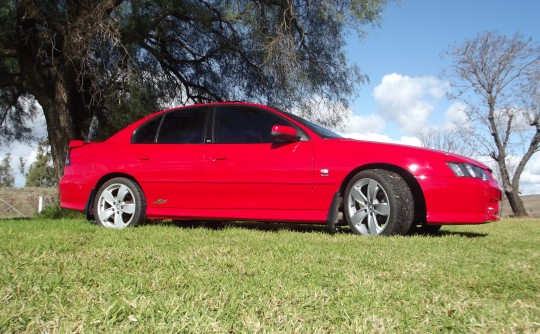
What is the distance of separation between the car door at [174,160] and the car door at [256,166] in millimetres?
158

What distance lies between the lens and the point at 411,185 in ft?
16.3

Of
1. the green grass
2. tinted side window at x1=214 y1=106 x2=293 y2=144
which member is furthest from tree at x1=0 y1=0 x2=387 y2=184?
the green grass

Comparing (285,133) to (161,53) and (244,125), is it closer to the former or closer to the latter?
(244,125)

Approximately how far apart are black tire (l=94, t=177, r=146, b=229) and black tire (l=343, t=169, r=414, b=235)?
2.52 m

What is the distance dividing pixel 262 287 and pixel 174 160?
3496mm

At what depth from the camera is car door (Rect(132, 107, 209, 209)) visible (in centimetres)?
550

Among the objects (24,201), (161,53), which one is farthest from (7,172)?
(161,53)

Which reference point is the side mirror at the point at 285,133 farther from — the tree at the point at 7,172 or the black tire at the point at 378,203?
the tree at the point at 7,172

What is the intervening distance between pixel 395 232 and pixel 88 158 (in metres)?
3.93

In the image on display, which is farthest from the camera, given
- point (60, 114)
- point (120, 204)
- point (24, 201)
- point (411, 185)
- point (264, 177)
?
point (24, 201)

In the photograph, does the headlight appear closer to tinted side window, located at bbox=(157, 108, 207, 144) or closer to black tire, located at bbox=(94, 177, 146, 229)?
tinted side window, located at bbox=(157, 108, 207, 144)

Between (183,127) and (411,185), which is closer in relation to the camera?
(411,185)

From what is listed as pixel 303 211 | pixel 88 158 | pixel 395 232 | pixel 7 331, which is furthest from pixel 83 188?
pixel 7 331

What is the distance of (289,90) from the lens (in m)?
10.2
